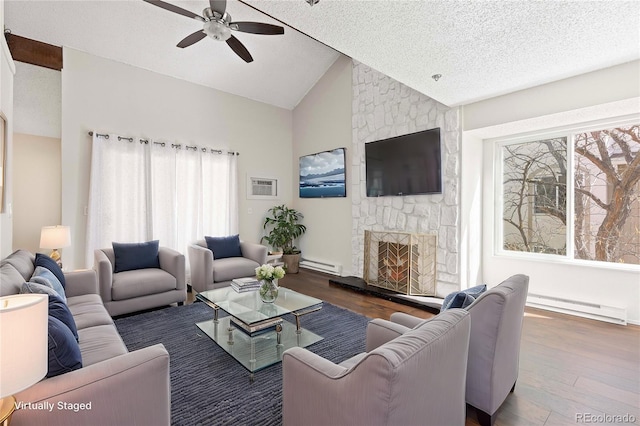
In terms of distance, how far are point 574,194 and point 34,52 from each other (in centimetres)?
685

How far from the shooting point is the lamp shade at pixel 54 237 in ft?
11.0

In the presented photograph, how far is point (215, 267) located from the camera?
403 cm

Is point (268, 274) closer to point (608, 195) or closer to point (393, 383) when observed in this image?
point (393, 383)

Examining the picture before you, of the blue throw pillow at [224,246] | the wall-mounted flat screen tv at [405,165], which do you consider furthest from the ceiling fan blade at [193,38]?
the wall-mounted flat screen tv at [405,165]

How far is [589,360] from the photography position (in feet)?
7.93

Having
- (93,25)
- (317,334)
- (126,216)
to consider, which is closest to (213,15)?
(93,25)

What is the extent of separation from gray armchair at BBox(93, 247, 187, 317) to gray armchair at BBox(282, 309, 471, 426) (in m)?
2.70

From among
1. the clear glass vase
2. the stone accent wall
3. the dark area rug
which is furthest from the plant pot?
the clear glass vase

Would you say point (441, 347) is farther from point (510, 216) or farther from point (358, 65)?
point (358, 65)

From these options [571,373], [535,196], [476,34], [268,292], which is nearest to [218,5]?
[476,34]

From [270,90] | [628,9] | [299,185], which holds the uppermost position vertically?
[270,90]

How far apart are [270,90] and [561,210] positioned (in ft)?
16.2

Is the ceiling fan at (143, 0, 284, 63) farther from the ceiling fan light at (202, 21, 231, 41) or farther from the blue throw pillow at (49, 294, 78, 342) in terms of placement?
the blue throw pillow at (49, 294, 78, 342)

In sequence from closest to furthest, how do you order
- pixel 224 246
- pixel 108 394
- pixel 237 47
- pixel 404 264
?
pixel 108 394 → pixel 237 47 → pixel 404 264 → pixel 224 246
